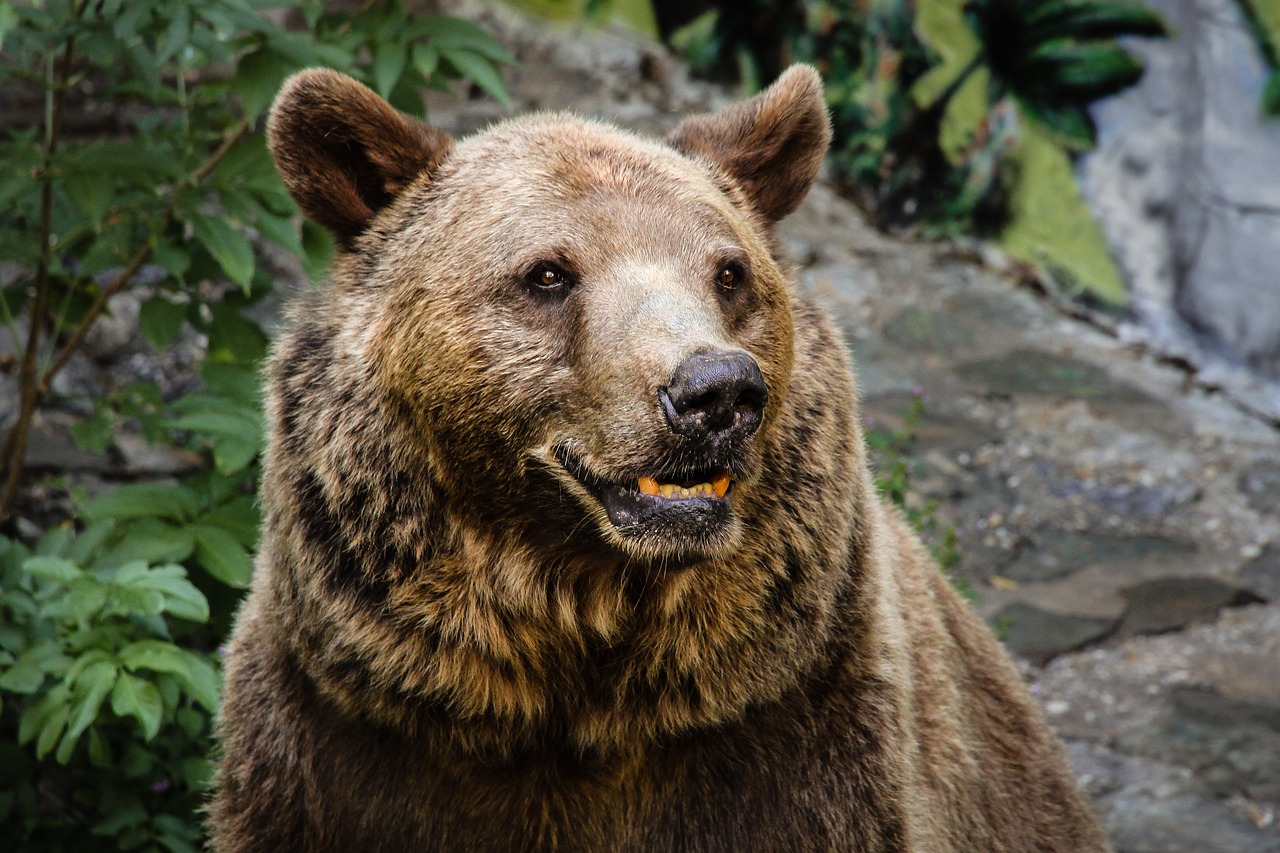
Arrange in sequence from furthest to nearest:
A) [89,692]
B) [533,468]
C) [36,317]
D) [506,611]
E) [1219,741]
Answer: [1219,741], [36,317], [89,692], [506,611], [533,468]

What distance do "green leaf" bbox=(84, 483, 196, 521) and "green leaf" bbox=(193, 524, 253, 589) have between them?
0.13 metres

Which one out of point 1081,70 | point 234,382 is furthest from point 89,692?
point 1081,70

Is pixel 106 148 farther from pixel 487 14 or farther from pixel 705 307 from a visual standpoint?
pixel 487 14

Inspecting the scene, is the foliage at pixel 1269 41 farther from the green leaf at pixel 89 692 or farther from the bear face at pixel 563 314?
the green leaf at pixel 89 692

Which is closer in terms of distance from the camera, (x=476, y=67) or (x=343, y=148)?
(x=343, y=148)

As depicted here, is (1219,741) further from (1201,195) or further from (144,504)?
(144,504)

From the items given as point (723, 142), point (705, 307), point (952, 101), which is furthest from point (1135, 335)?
point (705, 307)

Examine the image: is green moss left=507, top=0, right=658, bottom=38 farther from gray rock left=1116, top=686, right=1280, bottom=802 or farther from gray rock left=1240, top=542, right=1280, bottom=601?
gray rock left=1116, top=686, right=1280, bottom=802

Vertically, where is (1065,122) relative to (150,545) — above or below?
above

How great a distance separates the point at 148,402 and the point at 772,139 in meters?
2.63

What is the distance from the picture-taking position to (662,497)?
3.07m

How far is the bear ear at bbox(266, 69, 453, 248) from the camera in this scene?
135 inches

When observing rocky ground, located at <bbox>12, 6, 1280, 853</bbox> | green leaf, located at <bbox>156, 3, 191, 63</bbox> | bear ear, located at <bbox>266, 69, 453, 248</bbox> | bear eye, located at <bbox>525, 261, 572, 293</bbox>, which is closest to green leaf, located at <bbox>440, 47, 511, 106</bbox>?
green leaf, located at <bbox>156, 3, 191, 63</bbox>

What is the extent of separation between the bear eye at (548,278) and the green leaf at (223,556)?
1657 mm
